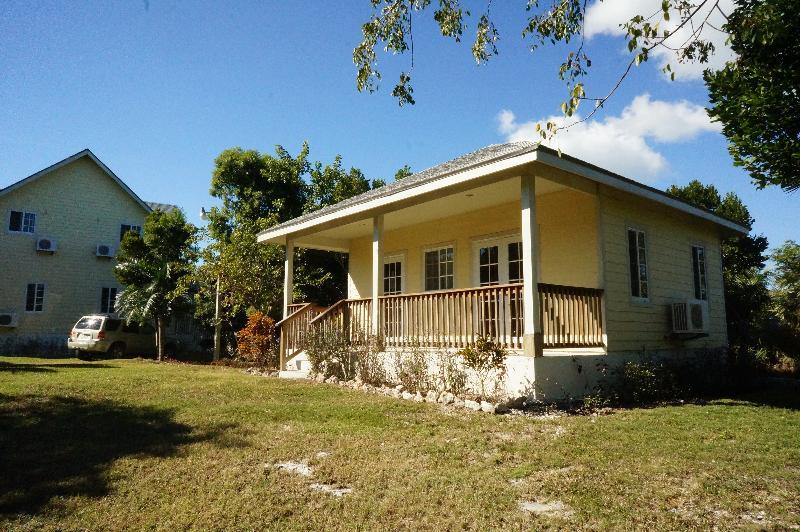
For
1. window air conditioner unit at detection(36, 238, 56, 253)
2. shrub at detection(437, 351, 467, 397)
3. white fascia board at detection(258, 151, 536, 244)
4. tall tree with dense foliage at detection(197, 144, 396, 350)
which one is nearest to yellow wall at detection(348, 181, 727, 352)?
white fascia board at detection(258, 151, 536, 244)

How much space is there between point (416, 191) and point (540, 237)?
286cm

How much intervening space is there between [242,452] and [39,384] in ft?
20.0

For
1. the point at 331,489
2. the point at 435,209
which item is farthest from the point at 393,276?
the point at 331,489

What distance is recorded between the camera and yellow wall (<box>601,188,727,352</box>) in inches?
384

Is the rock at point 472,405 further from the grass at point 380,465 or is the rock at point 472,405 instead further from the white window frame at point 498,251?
the white window frame at point 498,251

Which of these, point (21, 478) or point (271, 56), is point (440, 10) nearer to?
point (271, 56)

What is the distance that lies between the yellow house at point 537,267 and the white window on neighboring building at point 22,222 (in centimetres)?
1497

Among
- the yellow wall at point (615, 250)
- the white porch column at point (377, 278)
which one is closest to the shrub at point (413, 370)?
the white porch column at point (377, 278)

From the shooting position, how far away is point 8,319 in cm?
2155

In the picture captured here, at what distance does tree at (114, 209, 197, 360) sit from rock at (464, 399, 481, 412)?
12.8 m

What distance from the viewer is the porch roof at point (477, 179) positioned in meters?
8.17

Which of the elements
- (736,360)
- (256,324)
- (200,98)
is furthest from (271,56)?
(736,360)

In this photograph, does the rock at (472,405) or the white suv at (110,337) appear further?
the white suv at (110,337)

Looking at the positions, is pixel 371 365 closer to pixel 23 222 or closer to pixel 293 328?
pixel 293 328
